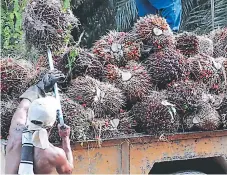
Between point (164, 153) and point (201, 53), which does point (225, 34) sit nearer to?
point (201, 53)

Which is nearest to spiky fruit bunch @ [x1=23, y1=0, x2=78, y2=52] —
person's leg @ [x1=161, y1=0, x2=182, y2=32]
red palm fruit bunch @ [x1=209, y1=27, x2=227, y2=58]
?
red palm fruit bunch @ [x1=209, y1=27, x2=227, y2=58]

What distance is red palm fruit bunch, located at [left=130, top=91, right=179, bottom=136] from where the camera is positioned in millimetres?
4195

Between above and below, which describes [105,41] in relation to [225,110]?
above

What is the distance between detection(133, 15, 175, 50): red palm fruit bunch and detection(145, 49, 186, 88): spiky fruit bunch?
147 millimetres

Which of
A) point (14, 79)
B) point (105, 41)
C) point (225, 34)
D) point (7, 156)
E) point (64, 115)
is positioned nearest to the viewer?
point (7, 156)

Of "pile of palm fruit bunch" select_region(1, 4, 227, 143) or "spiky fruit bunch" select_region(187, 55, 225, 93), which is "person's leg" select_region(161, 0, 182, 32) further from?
"spiky fruit bunch" select_region(187, 55, 225, 93)

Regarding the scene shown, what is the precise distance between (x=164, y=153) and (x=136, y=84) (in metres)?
0.64

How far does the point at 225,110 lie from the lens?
176 inches

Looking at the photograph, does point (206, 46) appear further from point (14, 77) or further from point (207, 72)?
point (14, 77)

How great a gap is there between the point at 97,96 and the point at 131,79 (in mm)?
389

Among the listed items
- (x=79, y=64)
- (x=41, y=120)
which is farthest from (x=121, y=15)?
(x=41, y=120)

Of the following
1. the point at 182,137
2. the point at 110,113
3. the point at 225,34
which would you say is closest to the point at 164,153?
the point at 182,137

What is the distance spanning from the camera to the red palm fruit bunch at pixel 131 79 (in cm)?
442

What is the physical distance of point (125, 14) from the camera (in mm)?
9938
